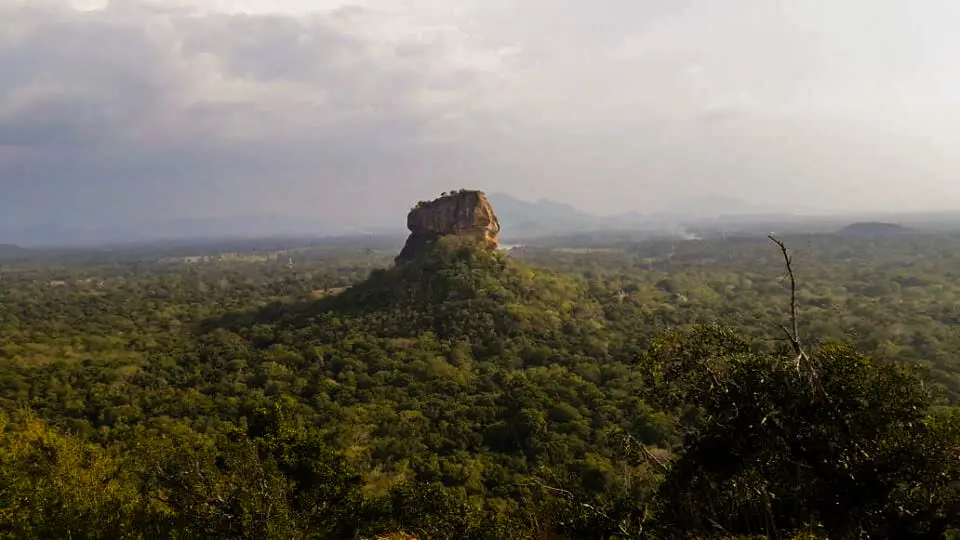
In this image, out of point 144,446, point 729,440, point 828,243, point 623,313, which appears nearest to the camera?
point 729,440

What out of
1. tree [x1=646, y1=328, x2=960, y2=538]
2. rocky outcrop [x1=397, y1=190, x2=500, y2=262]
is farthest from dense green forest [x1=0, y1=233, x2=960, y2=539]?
rocky outcrop [x1=397, y1=190, x2=500, y2=262]

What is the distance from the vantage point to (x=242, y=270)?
187625 millimetres

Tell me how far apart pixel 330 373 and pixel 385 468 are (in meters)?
18.2

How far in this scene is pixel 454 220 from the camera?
81688mm

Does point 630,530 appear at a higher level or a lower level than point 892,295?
higher

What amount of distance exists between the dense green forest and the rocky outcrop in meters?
4.62

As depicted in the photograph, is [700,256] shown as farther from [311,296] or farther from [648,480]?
[648,480]

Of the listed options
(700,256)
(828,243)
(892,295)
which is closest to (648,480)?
(892,295)

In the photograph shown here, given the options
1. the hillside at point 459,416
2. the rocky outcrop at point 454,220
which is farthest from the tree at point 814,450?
the rocky outcrop at point 454,220

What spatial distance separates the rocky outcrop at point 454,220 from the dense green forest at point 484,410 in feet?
15.2

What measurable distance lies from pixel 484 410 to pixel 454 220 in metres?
44.5

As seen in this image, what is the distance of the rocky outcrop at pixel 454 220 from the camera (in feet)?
267

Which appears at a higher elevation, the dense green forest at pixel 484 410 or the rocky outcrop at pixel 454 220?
the rocky outcrop at pixel 454 220

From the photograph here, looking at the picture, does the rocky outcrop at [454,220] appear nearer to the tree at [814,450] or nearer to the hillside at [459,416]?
the hillside at [459,416]
